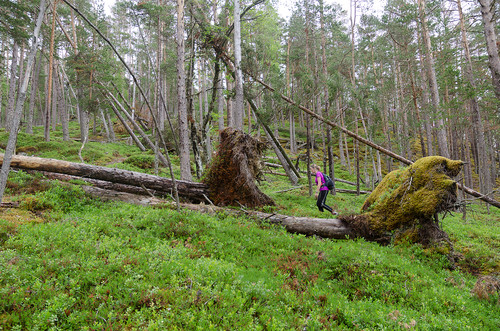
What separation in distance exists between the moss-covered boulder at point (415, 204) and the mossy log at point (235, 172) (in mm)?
3881

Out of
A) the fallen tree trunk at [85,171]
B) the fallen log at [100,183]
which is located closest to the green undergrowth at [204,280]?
the fallen log at [100,183]

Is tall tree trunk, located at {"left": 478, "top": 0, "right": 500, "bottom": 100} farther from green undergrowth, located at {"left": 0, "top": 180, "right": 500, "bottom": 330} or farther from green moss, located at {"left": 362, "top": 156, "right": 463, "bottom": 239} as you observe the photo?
green undergrowth, located at {"left": 0, "top": 180, "right": 500, "bottom": 330}

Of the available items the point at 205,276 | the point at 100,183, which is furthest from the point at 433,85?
the point at 100,183

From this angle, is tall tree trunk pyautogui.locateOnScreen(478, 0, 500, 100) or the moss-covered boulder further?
tall tree trunk pyautogui.locateOnScreen(478, 0, 500, 100)

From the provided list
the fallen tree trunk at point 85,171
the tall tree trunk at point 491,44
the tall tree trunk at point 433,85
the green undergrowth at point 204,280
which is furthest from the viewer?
the tall tree trunk at point 433,85

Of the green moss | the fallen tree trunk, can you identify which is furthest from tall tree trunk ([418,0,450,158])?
the fallen tree trunk

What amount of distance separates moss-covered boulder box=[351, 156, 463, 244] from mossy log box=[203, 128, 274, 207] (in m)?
3.88

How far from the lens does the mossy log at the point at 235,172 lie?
9.41 metres

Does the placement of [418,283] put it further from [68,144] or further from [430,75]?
[68,144]

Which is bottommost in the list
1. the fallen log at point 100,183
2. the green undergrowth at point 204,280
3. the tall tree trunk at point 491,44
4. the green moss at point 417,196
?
the green undergrowth at point 204,280

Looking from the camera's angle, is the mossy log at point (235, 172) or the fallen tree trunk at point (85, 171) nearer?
the fallen tree trunk at point (85, 171)

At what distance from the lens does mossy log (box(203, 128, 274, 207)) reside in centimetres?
941

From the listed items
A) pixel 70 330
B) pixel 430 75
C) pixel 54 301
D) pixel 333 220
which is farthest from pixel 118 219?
pixel 430 75

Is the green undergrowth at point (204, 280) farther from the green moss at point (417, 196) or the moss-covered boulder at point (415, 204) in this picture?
the green moss at point (417, 196)
